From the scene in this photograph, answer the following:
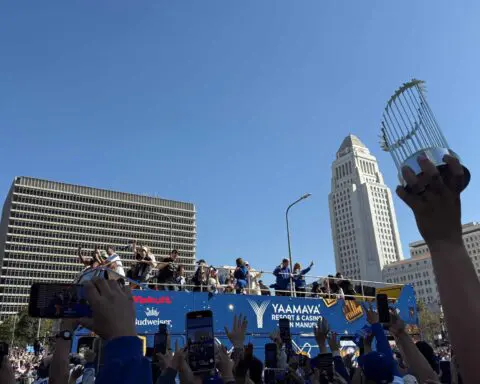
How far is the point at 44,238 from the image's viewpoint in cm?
14188

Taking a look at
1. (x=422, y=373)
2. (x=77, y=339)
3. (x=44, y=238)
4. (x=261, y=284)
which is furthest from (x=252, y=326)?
(x=44, y=238)

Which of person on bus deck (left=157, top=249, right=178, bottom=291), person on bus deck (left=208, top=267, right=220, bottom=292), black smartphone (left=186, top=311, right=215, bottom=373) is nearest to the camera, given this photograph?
black smartphone (left=186, top=311, right=215, bottom=373)

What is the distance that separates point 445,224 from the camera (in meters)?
1.40

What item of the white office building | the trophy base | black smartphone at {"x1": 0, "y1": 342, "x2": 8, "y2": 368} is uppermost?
the white office building

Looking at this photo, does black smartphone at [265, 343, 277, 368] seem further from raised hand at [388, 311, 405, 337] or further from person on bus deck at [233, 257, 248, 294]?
person on bus deck at [233, 257, 248, 294]

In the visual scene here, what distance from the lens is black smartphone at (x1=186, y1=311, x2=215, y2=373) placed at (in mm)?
4160

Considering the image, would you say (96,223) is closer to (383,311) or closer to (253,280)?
(253,280)

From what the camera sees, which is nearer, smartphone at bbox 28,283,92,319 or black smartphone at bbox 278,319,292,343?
smartphone at bbox 28,283,92,319

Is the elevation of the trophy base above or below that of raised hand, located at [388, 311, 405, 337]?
above

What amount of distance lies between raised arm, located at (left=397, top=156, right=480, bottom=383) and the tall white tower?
143622 mm

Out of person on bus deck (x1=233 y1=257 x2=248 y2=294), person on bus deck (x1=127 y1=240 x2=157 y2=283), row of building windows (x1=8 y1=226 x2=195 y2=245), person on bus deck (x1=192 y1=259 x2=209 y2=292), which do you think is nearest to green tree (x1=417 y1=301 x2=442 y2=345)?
person on bus deck (x1=233 y1=257 x2=248 y2=294)

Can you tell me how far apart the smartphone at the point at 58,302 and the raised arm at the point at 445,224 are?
285 cm

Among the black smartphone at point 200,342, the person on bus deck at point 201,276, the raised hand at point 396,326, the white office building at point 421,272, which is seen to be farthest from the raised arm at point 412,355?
the white office building at point 421,272

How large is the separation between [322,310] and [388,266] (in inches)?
5963
